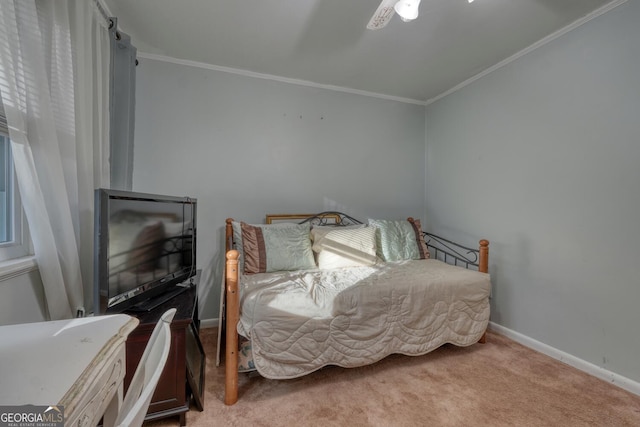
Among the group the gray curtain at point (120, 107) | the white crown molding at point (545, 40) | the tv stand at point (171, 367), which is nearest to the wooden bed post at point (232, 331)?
the tv stand at point (171, 367)

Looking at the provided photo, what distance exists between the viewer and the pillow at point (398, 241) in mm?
2494

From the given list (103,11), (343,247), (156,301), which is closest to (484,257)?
(343,247)

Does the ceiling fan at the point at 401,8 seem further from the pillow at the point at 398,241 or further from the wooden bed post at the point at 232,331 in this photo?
the pillow at the point at 398,241

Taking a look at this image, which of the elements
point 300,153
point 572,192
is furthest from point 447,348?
point 300,153

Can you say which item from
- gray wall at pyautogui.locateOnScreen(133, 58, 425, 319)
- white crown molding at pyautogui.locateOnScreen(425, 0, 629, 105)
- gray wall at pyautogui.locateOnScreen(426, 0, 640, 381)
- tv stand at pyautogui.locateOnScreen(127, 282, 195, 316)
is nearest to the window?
tv stand at pyautogui.locateOnScreen(127, 282, 195, 316)

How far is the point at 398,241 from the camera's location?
254 cm

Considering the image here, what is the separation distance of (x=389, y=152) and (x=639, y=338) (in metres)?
2.31

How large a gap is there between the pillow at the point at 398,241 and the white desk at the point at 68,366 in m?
2.09

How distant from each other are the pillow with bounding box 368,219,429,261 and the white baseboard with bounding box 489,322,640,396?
89 centimetres

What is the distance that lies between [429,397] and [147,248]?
5.81 feet

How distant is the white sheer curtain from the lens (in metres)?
1.03

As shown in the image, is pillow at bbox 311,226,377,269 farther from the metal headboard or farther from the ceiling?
the ceiling

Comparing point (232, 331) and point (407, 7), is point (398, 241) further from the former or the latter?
point (407, 7)

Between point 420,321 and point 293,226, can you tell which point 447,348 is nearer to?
point 420,321
